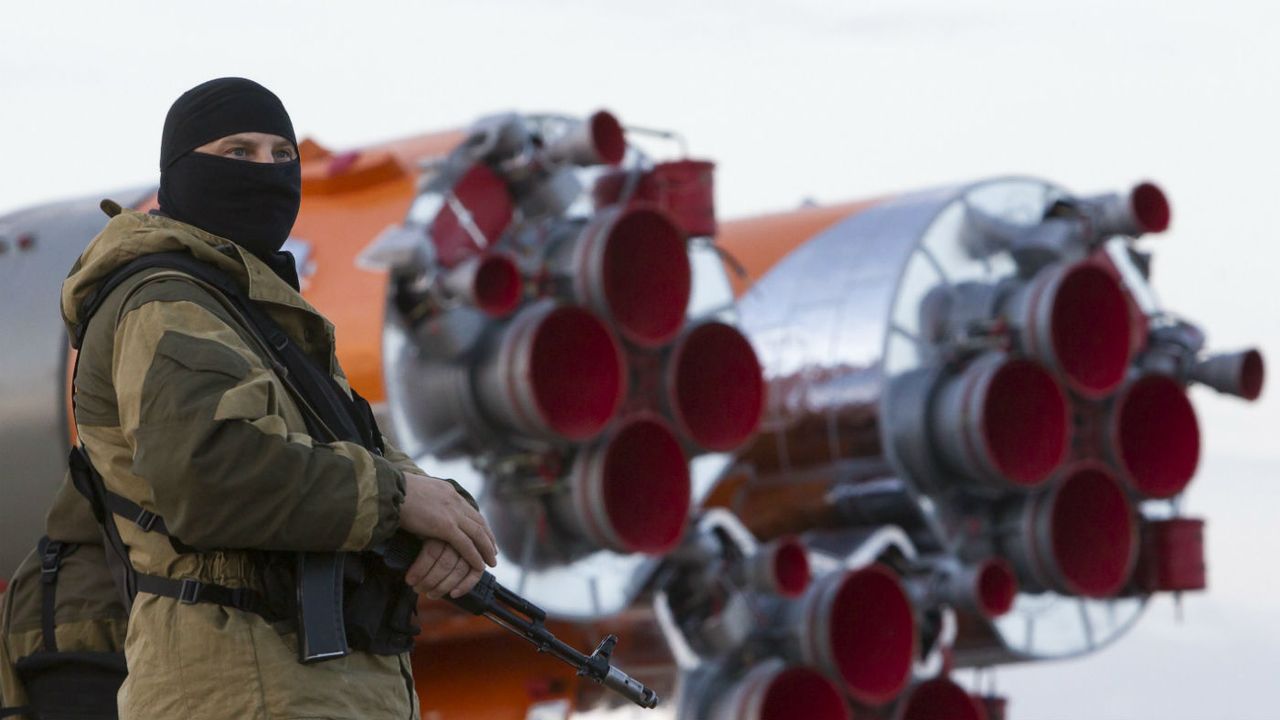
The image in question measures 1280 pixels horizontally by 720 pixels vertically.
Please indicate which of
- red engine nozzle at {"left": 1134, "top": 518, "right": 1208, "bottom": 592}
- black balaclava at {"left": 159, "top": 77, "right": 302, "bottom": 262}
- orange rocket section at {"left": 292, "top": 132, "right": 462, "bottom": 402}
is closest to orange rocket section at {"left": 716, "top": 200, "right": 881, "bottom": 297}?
red engine nozzle at {"left": 1134, "top": 518, "right": 1208, "bottom": 592}

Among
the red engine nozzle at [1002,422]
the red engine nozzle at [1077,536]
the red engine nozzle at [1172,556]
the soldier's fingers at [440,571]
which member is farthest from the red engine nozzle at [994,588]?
the soldier's fingers at [440,571]

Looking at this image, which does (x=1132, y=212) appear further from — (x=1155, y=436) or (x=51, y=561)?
(x=51, y=561)

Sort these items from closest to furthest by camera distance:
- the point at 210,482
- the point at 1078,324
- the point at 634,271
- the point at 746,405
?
the point at 210,482 < the point at 634,271 < the point at 746,405 < the point at 1078,324

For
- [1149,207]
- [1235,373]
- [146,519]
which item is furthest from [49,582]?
[1235,373]

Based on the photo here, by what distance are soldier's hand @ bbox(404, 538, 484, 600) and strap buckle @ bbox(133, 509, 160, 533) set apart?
19.0 inches

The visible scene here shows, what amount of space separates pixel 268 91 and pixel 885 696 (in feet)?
21.7

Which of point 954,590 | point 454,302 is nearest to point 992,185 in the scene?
point 954,590

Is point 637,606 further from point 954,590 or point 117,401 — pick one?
point 117,401

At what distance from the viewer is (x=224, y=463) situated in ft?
10.8

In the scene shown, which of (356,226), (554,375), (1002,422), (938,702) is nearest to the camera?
(356,226)

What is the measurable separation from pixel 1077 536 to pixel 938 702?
1502 millimetres

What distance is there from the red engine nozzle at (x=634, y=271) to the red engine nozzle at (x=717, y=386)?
206 mm

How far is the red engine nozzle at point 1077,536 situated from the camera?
424 inches

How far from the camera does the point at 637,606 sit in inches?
365
